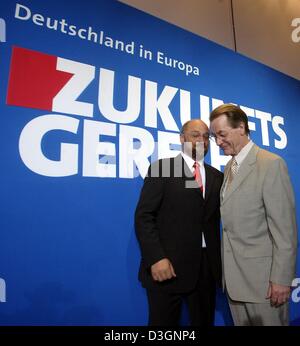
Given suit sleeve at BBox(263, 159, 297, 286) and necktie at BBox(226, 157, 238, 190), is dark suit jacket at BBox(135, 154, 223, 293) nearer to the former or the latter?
necktie at BBox(226, 157, 238, 190)

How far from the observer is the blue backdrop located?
159cm

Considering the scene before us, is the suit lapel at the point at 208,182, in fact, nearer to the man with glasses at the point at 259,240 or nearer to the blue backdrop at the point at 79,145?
the man with glasses at the point at 259,240

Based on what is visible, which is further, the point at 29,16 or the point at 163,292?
the point at 29,16

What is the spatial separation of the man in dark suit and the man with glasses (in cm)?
15

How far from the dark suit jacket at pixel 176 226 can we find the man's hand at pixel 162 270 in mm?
52

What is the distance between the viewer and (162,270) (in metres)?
1.43

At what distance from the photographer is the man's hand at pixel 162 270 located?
1.43 meters

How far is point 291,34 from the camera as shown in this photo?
12.1ft

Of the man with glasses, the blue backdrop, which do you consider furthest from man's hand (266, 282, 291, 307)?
the blue backdrop

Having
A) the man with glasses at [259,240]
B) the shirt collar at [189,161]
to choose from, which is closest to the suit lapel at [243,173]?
the man with glasses at [259,240]

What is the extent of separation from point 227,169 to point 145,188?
56cm

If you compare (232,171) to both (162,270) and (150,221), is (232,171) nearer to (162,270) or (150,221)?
(150,221)
